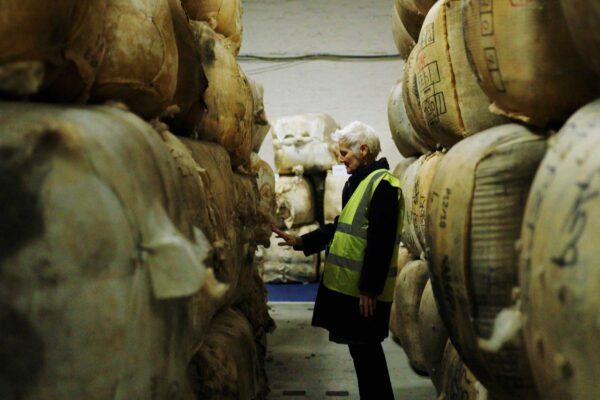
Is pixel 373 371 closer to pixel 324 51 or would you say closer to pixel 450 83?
pixel 450 83

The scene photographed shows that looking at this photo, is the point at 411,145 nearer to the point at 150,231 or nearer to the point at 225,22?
the point at 225,22

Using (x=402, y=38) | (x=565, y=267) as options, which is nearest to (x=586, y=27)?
(x=565, y=267)

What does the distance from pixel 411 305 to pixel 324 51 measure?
4.53 meters

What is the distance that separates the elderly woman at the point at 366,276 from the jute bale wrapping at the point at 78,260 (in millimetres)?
1559

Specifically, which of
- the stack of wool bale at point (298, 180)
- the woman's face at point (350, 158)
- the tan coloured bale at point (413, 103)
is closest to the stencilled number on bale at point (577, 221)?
the tan coloured bale at point (413, 103)

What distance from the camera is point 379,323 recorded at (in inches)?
101

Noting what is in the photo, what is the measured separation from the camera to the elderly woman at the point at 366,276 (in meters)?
2.51

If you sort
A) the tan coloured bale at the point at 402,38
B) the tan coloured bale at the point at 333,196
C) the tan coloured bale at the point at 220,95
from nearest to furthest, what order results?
1. the tan coloured bale at the point at 220,95
2. the tan coloured bale at the point at 402,38
3. the tan coloured bale at the point at 333,196

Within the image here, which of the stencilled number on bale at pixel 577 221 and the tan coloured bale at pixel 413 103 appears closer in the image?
the stencilled number on bale at pixel 577 221

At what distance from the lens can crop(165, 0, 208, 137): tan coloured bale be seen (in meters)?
1.69

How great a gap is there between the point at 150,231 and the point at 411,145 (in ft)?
9.11

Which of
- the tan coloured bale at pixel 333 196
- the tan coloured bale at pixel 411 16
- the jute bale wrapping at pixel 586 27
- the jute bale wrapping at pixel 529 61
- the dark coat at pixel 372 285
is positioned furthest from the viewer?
the tan coloured bale at pixel 333 196

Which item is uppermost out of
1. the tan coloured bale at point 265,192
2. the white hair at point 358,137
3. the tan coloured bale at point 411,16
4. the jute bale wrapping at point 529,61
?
the jute bale wrapping at point 529,61

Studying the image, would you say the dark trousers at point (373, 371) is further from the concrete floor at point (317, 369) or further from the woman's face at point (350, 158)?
the woman's face at point (350, 158)
